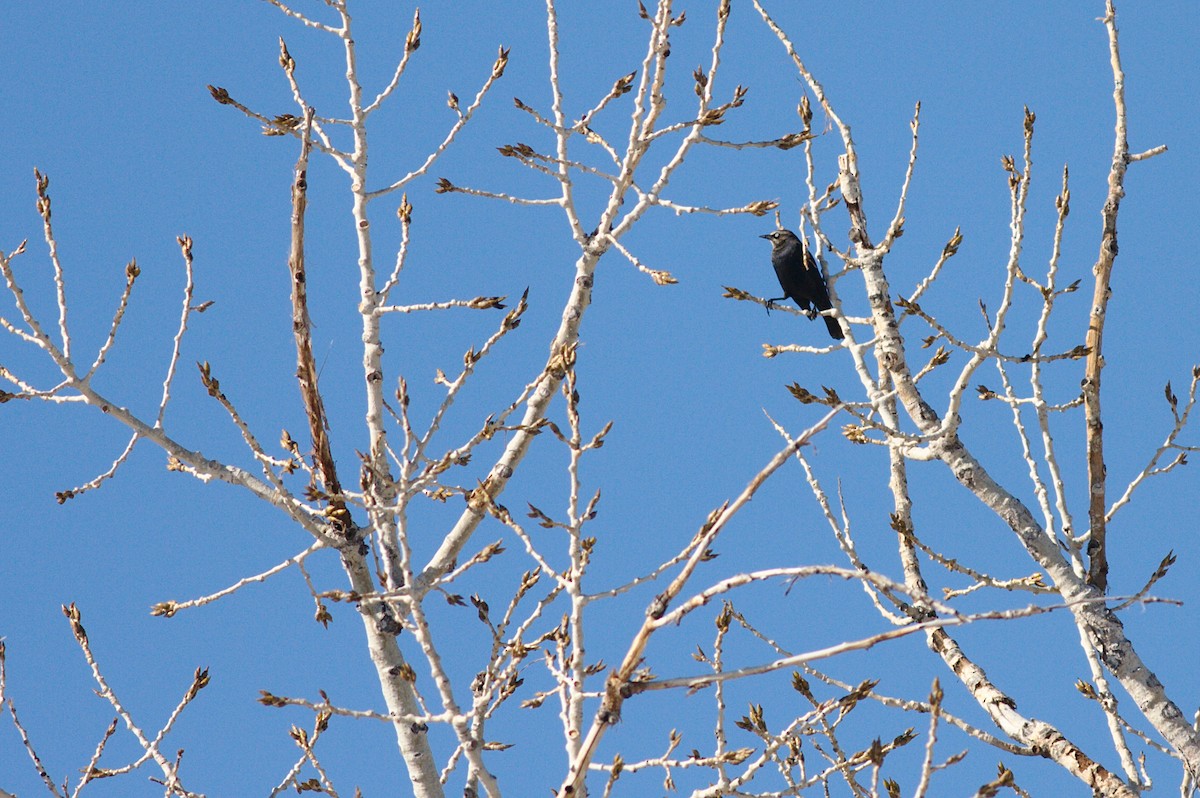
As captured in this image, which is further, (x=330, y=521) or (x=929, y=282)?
(x=929, y=282)

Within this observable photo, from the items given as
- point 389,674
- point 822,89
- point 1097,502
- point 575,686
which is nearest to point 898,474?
point 1097,502

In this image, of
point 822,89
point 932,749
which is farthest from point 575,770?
point 822,89

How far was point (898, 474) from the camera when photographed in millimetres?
5426

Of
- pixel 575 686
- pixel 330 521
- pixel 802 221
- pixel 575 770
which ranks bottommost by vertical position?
pixel 575 770

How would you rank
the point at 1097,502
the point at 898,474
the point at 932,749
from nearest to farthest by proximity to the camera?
1. the point at 932,749
2. the point at 1097,502
3. the point at 898,474

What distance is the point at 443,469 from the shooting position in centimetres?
351

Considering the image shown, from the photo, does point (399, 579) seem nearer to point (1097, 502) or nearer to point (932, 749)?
point (932, 749)

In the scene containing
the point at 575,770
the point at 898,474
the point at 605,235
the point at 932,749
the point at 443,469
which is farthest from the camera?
the point at 898,474

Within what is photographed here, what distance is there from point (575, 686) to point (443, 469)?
0.83m

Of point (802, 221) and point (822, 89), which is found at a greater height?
point (822, 89)

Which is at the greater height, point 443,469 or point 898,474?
point 898,474

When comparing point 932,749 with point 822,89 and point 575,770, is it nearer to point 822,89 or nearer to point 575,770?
point 575,770

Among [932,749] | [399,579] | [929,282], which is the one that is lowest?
[932,749]

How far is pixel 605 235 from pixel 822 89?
1.23m
